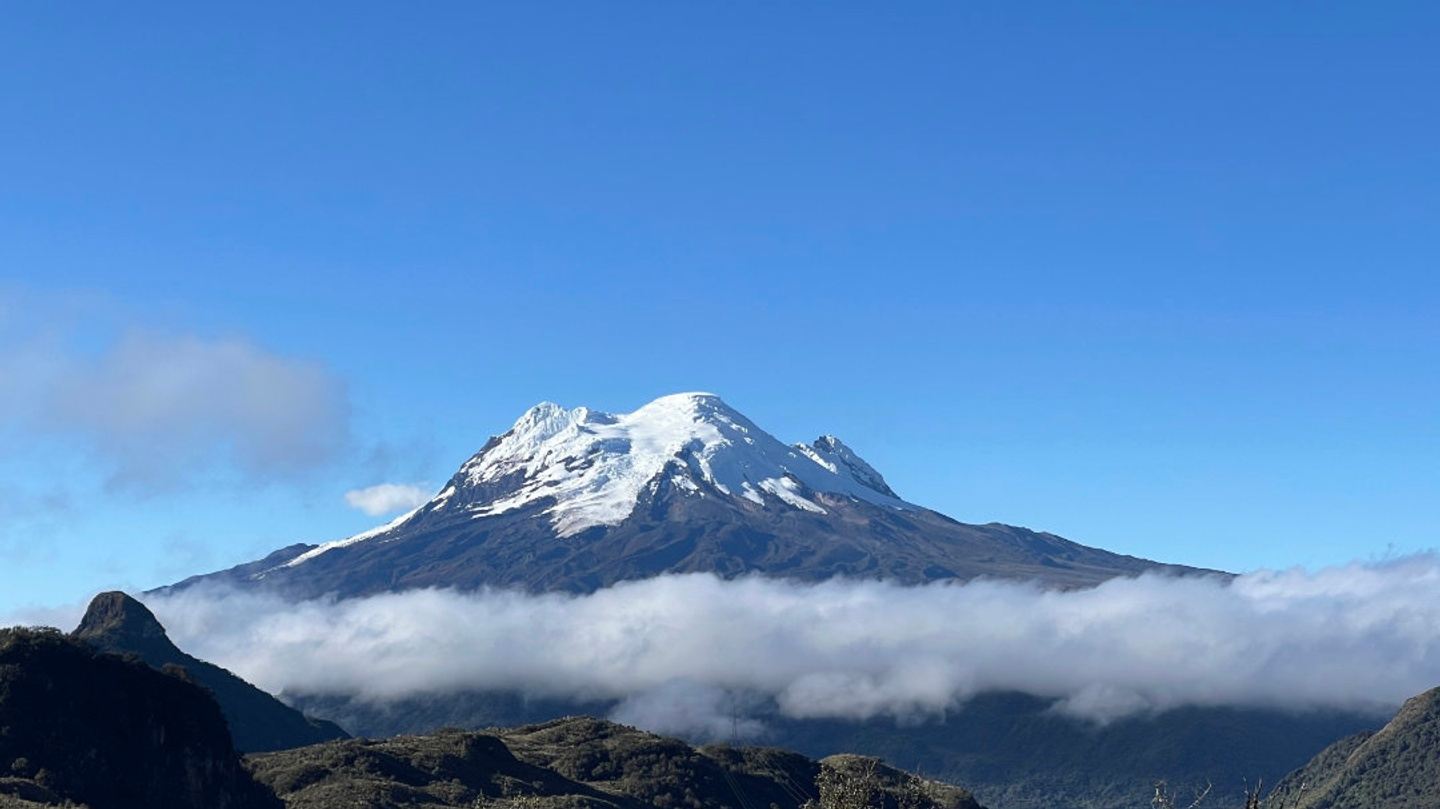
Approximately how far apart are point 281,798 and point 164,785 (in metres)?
31.0

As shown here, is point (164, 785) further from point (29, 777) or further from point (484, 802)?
point (484, 802)

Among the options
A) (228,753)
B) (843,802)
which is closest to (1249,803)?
(843,802)

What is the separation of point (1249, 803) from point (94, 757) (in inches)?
4606

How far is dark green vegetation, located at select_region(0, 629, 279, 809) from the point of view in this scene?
161 meters

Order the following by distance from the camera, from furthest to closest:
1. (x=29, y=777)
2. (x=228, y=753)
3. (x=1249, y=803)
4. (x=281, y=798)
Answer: (x=281, y=798) < (x=228, y=753) < (x=29, y=777) < (x=1249, y=803)

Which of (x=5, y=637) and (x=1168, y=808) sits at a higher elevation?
(x=5, y=637)

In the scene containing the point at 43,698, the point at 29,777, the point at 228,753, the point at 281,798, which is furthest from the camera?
the point at 281,798

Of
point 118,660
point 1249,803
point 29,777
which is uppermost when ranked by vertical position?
point 118,660

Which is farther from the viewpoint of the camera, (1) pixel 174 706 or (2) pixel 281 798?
(2) pixel 281 798

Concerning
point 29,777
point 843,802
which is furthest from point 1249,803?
point 29,777

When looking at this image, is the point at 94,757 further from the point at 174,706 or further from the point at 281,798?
the point at 281,798

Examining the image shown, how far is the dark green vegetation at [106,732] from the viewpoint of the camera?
16062 cm

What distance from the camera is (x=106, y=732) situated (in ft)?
551

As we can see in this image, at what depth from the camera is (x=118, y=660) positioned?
177000mm
